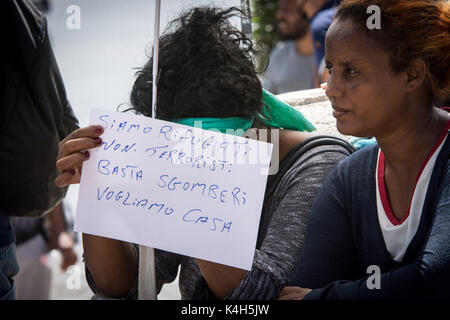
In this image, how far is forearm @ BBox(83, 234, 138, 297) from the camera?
1452mm

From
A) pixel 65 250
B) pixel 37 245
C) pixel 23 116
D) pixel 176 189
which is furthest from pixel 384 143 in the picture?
pixel 37 245

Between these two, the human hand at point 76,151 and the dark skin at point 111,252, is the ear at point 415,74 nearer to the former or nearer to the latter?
the dark skin at point 111,252

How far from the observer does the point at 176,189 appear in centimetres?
121

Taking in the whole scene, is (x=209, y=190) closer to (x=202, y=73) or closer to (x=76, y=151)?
(x=76, y=151)

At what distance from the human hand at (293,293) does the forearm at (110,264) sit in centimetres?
40

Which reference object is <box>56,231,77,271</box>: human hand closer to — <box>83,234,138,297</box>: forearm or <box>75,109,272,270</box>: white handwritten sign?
<box>83,234,138,297</box>: forearm

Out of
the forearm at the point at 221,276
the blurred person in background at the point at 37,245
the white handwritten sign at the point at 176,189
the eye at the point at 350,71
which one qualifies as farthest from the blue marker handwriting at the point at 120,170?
the blurred person in background at the point at 37,245

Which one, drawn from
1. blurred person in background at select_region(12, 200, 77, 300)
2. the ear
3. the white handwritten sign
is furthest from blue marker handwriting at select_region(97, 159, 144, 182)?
blurred person in background at select_region(12, 200, 77, 300)

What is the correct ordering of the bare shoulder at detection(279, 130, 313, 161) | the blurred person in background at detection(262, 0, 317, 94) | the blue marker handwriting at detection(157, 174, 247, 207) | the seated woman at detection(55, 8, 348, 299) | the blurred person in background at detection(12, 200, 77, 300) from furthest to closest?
the blurred person in background at detection(262, 0, 317, 94) < the blurred person in background at detection(12, 200, 77, 300) < the bare shoulder at detection(279, 130, 313, 161) < the seated woman at detection(55, 8, 348, 299) < the blue marker handwriting at detection(157, 174, 247, 207)

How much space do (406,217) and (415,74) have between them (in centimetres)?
33
